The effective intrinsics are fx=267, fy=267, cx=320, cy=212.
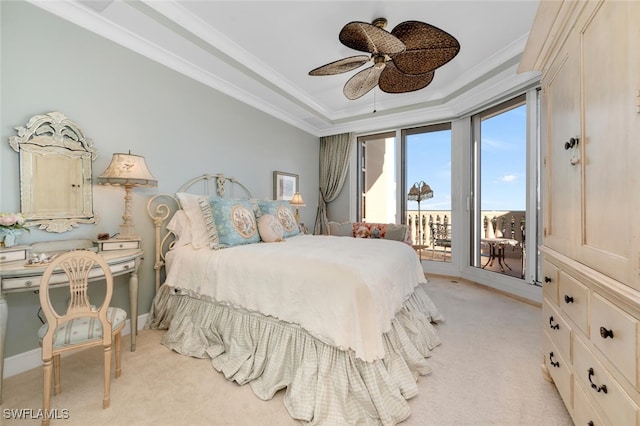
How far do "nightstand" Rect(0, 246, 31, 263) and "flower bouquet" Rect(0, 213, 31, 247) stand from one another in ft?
0.19

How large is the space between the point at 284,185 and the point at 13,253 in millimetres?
3211

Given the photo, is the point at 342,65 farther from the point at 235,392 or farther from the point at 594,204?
the point at 235,392

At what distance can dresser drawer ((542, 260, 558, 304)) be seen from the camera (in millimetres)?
1557

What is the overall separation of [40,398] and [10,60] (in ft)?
7.35

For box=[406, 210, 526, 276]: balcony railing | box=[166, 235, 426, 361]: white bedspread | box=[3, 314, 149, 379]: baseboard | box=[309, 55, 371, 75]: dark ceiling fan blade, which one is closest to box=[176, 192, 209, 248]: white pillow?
box=[166, 235, 426, 361]: white bedspread

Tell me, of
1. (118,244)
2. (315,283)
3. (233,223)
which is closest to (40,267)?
(118,244)

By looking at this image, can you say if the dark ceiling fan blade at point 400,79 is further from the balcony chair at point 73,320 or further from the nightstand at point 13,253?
the nightstand at point 13,253

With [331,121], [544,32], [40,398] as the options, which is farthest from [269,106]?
[40,398]

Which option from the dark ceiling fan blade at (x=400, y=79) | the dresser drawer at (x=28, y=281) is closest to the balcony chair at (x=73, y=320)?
the dresser drawer at (x=28, y=281)

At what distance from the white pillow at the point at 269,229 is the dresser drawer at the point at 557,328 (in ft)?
7.04

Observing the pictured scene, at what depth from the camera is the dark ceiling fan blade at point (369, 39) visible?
192 centimetres

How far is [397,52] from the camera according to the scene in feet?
6.96

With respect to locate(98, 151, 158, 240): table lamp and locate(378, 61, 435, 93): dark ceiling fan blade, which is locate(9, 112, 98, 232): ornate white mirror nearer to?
locate(98, 151, 158, 240): table lamp

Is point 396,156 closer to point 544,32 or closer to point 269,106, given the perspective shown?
point 269,106
